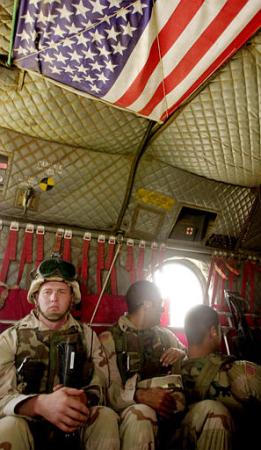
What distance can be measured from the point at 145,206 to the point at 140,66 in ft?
5.50

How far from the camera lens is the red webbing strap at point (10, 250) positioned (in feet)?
9.38

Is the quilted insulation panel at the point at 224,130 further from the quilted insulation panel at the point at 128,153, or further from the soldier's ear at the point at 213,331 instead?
the soldier's ear at the point at 213,331

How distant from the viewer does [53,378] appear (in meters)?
2.17

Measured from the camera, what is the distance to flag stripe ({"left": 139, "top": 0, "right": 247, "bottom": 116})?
1.74 meters

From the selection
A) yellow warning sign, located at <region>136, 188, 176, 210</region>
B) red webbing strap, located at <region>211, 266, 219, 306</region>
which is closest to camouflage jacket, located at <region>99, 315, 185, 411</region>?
yellow warning sign, located at <region>136, 188, 176, 210</region>

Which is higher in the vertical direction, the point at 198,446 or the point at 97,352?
the point at 97,352

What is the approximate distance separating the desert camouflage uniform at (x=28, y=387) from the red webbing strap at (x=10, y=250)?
617mm

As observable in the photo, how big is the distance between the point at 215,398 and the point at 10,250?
6.97 ft

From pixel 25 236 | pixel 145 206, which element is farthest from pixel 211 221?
pixel 25 236

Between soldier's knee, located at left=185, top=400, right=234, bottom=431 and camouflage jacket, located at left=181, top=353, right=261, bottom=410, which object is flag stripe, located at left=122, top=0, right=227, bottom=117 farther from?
soldier's knee, located at left=185, top=400, right=234, bottom=431

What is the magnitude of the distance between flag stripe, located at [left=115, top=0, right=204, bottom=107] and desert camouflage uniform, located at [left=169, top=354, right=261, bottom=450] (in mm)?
2118

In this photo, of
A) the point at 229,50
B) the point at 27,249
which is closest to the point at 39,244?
the point at 27,249

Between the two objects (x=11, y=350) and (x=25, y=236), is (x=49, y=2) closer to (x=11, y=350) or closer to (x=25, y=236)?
(x=25, y=236)

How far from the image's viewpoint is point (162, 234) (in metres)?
3.69
